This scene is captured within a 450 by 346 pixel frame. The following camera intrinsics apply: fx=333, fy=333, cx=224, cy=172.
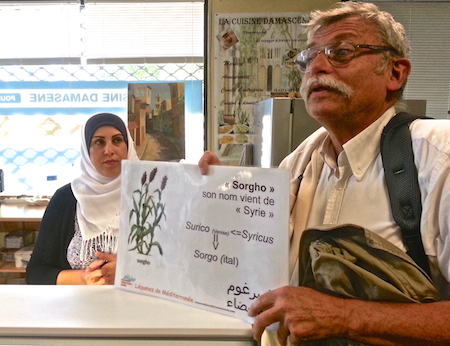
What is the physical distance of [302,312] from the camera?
624 mm

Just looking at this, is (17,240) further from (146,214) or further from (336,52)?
(336,52)

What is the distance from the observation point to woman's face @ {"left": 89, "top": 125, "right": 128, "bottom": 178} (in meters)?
1.56

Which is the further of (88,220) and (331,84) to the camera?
(88,220)

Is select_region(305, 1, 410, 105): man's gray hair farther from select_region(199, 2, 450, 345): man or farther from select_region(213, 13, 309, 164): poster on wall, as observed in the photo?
select_region(213, 13, 309, 164): poster on wall

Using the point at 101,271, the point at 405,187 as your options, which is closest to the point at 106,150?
the point at 101,271

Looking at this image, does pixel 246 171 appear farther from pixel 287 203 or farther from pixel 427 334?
pixel 427 334

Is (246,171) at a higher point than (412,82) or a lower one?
lower

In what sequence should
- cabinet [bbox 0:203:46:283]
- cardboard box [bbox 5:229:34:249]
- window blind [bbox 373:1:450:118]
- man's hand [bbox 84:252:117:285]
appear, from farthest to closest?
1. window blind [bbox 373:1:450:118]
2. cardboard box [bbox 5:229:34:249]
3. cabinet [bbox 0:203:46:283]
4. man's hand [bbox 84:252:117:285]

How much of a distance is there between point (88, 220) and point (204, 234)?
0.92m

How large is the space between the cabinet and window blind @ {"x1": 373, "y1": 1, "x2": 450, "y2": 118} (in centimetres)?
328

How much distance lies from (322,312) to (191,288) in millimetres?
263

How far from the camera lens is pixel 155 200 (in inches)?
29.3

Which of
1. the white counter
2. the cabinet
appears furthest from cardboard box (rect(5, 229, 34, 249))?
the white counter

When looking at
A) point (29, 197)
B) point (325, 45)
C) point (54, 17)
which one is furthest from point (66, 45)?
point (325, 45)
